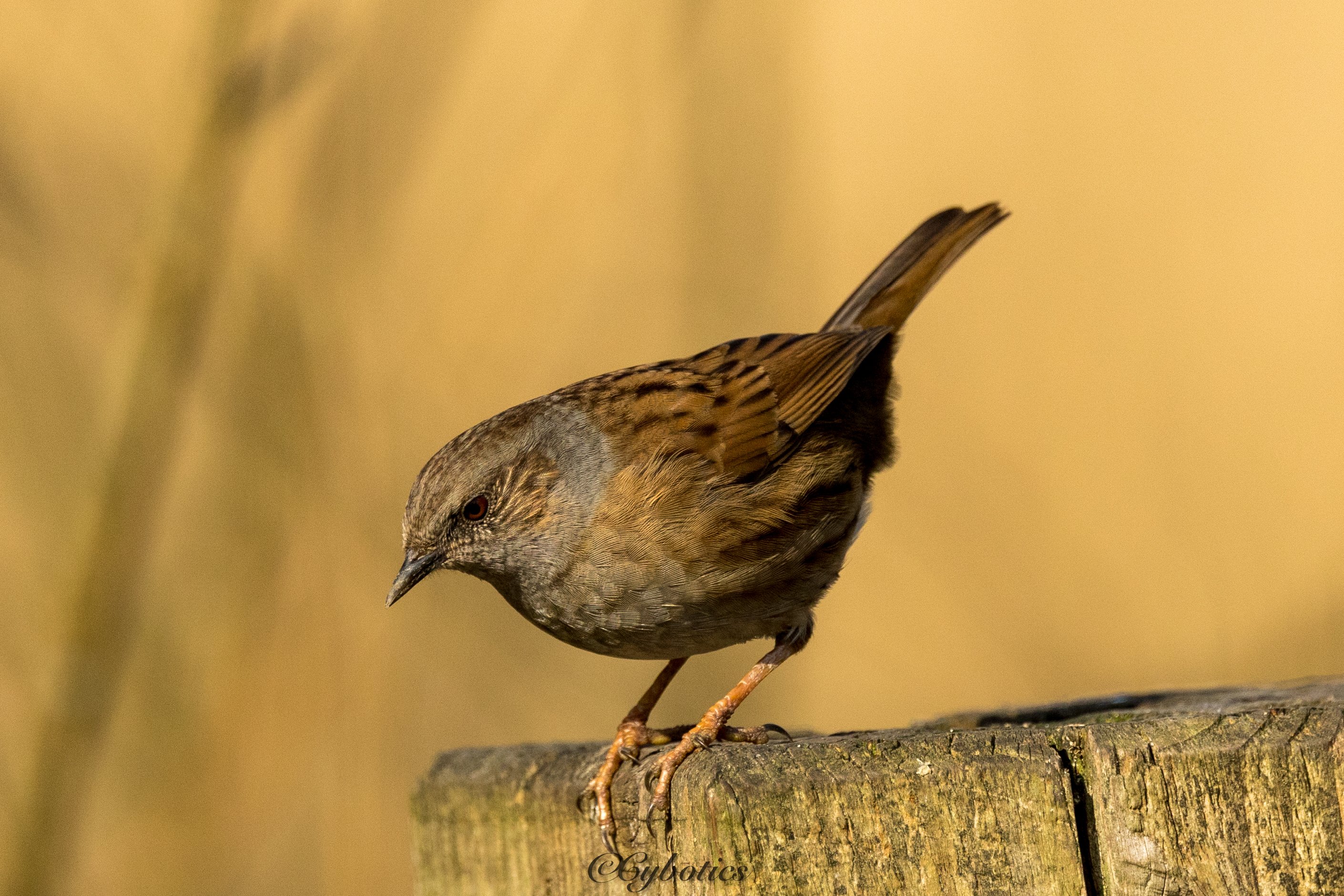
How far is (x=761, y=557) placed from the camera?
3518 mm

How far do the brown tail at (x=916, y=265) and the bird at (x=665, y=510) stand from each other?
16.1 inches

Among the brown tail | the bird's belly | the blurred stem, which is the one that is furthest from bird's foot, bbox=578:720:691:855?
the brown tail

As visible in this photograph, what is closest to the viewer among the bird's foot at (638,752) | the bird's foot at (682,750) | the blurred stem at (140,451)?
the bird's foot at (682,750)

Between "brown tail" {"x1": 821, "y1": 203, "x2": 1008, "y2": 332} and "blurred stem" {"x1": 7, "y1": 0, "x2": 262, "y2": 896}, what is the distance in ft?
6.60

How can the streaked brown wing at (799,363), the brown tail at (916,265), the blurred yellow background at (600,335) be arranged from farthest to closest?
1. the brown tail at (916,265)
2. the blurred yellow background at (600,335)
3. the streaked brown wing at (799,363)

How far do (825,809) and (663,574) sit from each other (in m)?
1.35

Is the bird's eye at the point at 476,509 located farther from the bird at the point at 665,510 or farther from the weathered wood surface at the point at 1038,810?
the weathered wood surface at the point at 1038,810

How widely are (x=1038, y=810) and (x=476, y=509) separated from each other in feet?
6.26

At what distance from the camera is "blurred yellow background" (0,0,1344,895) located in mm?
4121

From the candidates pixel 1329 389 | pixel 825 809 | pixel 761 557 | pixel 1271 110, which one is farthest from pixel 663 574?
pixel 1271 110

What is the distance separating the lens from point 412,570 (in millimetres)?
3453

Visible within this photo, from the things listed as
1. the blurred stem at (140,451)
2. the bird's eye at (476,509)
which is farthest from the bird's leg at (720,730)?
the blurred stem at (140,451)

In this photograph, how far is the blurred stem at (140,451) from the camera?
3.59 m

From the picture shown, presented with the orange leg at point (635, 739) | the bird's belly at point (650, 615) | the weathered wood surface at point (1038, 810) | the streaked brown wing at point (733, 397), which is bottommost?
the weathered wood surface at point (1038, 810)
